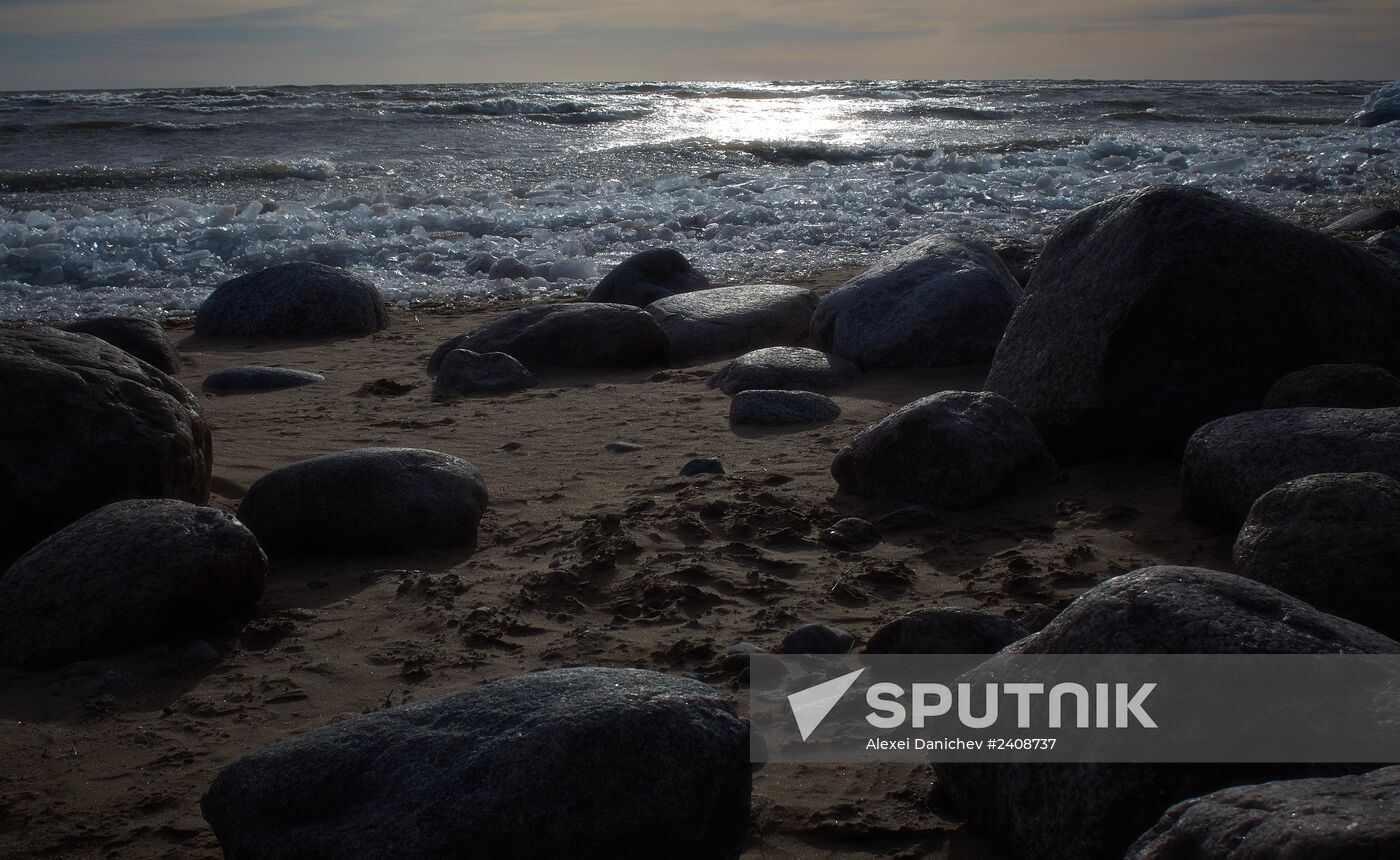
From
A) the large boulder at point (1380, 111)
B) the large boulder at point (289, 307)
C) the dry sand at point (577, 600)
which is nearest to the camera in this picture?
the dry sand at point (577, 600)

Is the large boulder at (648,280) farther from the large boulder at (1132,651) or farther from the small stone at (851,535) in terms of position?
the large boulder at (1132,651)

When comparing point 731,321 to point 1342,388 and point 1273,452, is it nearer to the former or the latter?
point 1342,388

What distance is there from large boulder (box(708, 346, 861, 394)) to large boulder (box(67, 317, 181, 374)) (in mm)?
3255

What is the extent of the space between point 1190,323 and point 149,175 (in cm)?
1549

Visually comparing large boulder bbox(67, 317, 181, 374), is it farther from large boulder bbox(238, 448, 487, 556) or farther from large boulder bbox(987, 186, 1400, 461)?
large boulder bbox(987, 186, 1400, 461)

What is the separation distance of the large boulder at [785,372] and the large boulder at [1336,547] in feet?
10.5

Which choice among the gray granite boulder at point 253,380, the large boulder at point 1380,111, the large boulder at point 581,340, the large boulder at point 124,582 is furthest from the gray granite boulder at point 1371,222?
the large boulder at point 1380,111

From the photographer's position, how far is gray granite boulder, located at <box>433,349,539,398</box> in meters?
6.54

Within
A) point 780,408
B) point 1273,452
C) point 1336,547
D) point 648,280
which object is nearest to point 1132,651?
point 1336,547

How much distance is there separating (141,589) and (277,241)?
8.64m

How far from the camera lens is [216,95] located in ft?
105

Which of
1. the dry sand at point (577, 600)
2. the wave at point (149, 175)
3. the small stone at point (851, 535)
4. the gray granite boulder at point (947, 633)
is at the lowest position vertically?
the dry sand at point (577, 600)

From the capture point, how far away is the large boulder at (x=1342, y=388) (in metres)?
4.20

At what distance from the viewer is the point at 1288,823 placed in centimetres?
168
